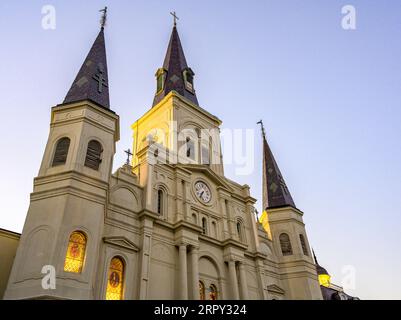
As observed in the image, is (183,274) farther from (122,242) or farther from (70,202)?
(70,202)

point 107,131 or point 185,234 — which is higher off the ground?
point 107,131

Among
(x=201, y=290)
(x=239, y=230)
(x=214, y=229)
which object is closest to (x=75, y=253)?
(x=201, y=290)

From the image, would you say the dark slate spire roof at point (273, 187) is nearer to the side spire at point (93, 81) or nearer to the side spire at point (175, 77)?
the side spire at point (175, 77)

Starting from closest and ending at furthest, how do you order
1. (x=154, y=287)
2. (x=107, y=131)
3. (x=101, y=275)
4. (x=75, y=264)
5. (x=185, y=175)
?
(x=75, y=264)
(x=101, y=275)
(x=154, y=287)
(x=107, y=131)
(x=185, y=175)

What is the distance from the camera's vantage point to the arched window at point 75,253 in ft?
44.1

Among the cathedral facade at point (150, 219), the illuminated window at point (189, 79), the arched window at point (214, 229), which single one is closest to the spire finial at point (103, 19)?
the cathedral facade at point (150, 219)

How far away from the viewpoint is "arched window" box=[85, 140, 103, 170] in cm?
1645

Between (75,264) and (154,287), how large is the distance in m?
4.50

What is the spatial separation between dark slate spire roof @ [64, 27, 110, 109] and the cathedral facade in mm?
75
